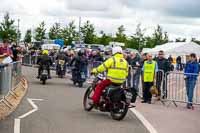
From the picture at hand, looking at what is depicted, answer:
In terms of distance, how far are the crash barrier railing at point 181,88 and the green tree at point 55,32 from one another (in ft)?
216

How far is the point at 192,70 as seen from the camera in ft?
54.9

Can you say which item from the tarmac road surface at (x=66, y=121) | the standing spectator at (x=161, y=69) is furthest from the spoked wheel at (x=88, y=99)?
the standing spectator at (x=161, y=69)

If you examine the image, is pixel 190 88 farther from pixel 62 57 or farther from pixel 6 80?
pixel 62 57

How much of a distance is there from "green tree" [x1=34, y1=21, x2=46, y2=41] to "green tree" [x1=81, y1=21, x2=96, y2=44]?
6.81 metres

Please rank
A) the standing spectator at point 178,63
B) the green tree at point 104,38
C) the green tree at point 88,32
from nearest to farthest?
1. the standing spectator at point 178,63
2. the green tree at point 88,32
3. the green tree at point 104,38

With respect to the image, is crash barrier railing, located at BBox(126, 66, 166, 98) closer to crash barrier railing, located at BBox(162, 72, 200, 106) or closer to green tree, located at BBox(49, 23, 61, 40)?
crash barrier railing, located at BBox(162, 72, 200, 106)

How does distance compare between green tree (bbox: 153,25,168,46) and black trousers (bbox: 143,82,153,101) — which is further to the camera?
green tree (bbox: 153,25,168,46)

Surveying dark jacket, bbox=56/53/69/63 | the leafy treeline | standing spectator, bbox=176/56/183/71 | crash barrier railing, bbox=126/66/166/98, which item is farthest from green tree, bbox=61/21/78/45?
crash barrier railing, bbox=126/66/166/98

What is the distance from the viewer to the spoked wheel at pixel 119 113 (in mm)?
12531

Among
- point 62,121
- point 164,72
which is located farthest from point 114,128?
point 164,72

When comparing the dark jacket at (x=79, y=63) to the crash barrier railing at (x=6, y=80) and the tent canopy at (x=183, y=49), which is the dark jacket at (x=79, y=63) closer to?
the crash barrier railing at (x=6, y=80)

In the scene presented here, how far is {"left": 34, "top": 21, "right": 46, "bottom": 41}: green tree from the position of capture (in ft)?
270

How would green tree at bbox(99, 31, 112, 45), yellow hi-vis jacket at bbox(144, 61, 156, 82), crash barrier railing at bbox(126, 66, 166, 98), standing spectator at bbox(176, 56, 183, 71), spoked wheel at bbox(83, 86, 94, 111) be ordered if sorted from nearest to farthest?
spoked wheel at bbox(83, 86, 94, 111) → yellow hi-vis jacket at bbox(144, 61, 156, 82) → crash barrier railing at bbox(126, 66, 166, 98) → standing spectator at bbox(176, 56, 183, 71) → green tree at bbox(99, 31, 112, 45)

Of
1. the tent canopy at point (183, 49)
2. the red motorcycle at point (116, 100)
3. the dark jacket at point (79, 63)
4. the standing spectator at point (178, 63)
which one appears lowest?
the standing spectator at point (178, 63)
